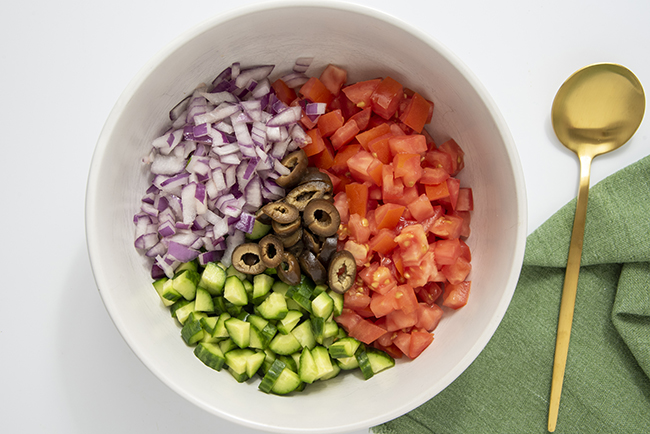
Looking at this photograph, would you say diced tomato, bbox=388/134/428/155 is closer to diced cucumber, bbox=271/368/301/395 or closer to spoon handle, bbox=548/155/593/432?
spoon handle, bbox=548/155/593/432

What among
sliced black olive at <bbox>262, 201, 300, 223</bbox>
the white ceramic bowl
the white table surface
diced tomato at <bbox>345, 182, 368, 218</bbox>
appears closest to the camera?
the white ceramic bowl

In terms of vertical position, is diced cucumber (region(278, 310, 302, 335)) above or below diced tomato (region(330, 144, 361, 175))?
below

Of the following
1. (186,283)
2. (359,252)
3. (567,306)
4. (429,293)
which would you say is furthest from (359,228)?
(567,306)

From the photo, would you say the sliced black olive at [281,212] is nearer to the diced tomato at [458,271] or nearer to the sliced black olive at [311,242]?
the sliced black olive at [311,242]

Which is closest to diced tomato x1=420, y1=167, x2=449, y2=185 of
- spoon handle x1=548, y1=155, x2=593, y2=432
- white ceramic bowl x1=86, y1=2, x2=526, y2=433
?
white ceramic bowl x1=86, y1=2, x2=526, y2=433

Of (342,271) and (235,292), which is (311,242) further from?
(235,292)

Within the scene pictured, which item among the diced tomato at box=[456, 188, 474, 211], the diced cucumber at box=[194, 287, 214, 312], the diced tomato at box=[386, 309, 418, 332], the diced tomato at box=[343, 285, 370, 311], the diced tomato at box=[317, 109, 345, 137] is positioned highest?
the diced tomato at box=[317, 109, 345, 137]
